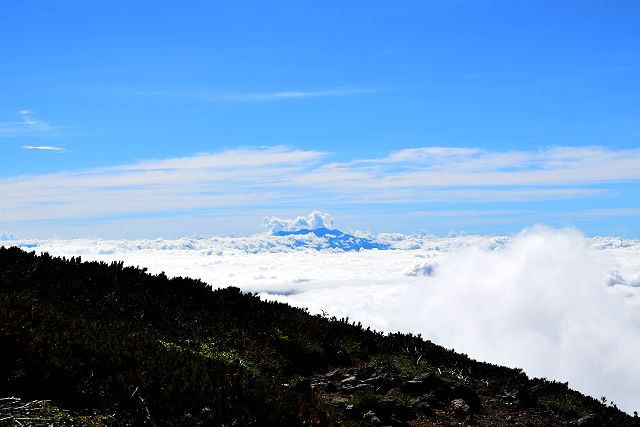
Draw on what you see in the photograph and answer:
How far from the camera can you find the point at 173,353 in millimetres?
10391

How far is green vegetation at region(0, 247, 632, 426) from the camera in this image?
7.96 m

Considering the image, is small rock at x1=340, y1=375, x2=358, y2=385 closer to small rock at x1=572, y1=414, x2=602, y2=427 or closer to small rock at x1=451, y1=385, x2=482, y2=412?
small rock at x1=451, y1=385, x2=482, y2=412

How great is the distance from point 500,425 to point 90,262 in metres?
16.8

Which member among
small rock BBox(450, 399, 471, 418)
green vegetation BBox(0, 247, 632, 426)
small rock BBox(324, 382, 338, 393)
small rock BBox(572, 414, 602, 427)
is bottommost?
small rock BBox(572, 414, 602, 427)

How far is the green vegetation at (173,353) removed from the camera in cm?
796

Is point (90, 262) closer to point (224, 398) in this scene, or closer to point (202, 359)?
point (202, 359)

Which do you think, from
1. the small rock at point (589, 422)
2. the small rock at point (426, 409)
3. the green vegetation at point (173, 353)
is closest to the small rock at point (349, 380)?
the green vegetation at point (173, 353)

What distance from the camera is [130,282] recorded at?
20.0 meters

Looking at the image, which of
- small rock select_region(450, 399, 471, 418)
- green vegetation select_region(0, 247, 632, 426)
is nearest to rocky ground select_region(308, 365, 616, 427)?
small rock select_region(450, 399, 471, 418)

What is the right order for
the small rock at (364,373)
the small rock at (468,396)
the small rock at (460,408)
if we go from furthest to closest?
the small rock at (364,373) < the small rock at (468,396) < the small rock at (460,408)

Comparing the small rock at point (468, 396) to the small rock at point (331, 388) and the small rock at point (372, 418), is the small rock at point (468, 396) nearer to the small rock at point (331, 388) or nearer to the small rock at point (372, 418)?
the small rock at point (331, 388)

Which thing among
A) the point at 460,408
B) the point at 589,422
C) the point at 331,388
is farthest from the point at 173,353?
the point at 589,422

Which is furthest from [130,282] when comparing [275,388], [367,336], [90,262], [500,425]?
[500,425]

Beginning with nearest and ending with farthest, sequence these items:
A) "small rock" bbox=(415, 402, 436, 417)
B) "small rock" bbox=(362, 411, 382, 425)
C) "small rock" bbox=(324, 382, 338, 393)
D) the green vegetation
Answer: the green vegetation → "small rock" bbox=(362, 411, 382, 425) → "small rock" bbox=(415, 402, 436, 417) → "small rock" bbox=(324, 382, 338, 393)
